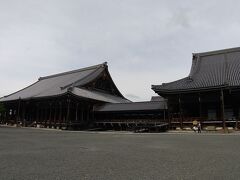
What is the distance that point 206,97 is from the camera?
102ft

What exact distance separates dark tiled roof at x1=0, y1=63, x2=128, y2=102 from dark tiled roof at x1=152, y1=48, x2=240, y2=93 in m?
13.3

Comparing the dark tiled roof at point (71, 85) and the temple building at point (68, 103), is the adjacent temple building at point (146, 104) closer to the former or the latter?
the temple building at point (68, 103)

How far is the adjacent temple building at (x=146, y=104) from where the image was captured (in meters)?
30.8

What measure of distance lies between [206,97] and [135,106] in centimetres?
1089

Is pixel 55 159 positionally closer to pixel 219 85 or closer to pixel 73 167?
pixel 73 167

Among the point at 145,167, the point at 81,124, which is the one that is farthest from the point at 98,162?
the point at 81,124

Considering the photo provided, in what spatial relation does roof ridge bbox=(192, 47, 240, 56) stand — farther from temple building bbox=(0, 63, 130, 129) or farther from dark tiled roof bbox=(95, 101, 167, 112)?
temple building bbox=(0, 63, 130, 129)

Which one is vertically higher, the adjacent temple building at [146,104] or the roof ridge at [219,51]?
the roof ridge at [219,51]

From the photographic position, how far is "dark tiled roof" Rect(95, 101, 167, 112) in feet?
120

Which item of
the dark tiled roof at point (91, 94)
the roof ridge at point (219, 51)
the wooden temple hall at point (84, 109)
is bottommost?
the wooden temple hall at point (84, 109)

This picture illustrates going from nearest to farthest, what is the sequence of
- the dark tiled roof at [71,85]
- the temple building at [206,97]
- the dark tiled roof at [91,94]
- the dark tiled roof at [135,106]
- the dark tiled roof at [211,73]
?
the temple building at [206,97], the dark tiled roof at [211,73], the dark tiled roof at [135,106], the dark tiled roof at [91,94], the dark tiled roof at [71,85]

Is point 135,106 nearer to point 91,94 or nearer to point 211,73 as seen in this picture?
point 91,94

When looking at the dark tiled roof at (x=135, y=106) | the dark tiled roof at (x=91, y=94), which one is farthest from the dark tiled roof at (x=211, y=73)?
the dark tiled roof at (x=91, y=94)

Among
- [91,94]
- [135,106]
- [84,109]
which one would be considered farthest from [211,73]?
[84,109]
